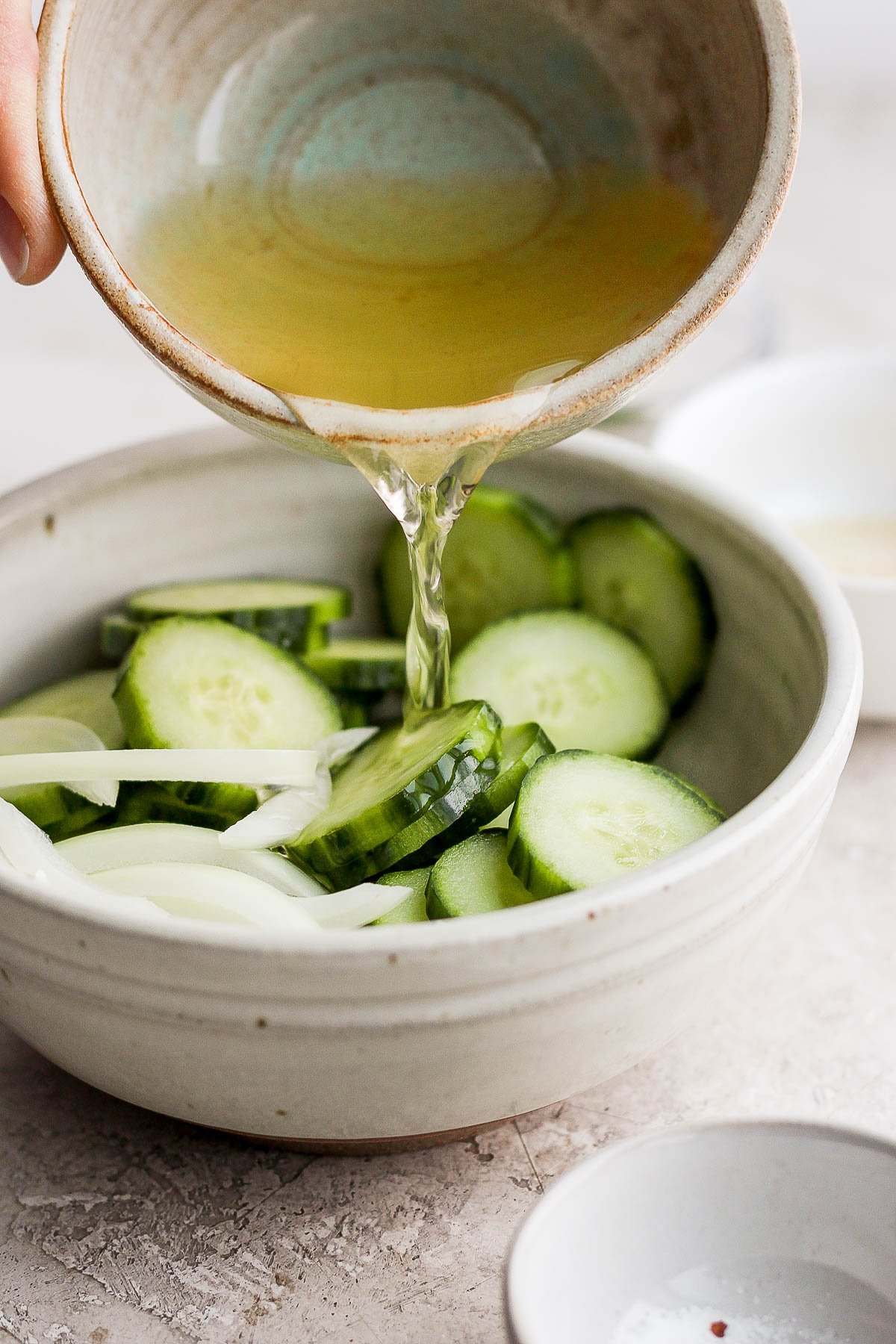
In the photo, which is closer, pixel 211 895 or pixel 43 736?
pixel 211 895

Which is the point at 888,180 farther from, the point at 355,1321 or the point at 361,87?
the point at 355,1321

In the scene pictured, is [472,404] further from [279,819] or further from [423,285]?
[279,819]

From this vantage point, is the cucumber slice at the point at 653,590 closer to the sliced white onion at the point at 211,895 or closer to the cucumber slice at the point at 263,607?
the cucumber slice at the point at 263,607

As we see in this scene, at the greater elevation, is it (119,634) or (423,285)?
Result: (423,285)

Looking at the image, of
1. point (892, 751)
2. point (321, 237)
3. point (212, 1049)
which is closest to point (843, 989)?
point (892, 751)

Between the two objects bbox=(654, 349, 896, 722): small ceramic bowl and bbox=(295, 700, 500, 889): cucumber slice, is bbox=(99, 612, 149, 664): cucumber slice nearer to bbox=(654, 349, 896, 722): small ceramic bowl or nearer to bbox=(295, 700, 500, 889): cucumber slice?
bbox=(295, 700, 500, 889): cucumber slice

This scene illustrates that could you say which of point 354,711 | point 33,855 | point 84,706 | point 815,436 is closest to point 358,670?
point 354,711
